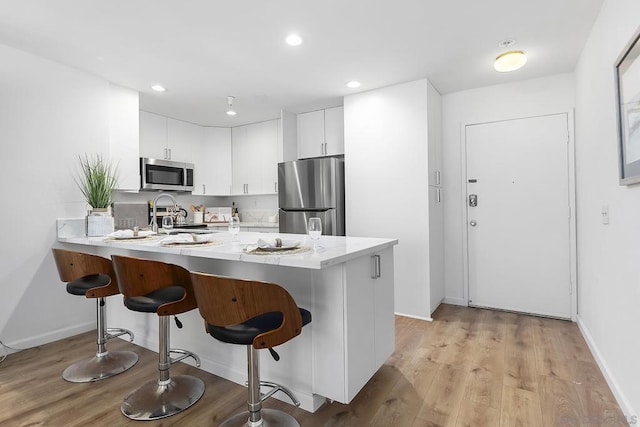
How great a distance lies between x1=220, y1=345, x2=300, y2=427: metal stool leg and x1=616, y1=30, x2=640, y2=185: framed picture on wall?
A: 1.94m

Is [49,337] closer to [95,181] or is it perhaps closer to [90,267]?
[90,267]

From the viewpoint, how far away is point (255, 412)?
157cm

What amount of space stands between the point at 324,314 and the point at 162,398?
1.09 metres

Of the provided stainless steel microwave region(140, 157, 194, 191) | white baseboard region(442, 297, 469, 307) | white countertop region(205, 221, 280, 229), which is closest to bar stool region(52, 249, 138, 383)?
stainless steel microwave region(140, 157, 194, 191)

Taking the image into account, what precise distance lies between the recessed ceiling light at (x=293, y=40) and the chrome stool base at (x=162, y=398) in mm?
2465

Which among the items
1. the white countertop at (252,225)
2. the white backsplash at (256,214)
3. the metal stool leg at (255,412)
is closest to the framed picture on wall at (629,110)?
the metal stool leg at (255,412)

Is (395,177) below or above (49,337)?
above

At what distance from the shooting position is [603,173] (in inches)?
86.4

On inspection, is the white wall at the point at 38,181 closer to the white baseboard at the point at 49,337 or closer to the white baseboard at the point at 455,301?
the white baseboard at the point at 49,337

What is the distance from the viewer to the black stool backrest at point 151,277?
71.8 inches

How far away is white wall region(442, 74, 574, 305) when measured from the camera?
3.38 meters

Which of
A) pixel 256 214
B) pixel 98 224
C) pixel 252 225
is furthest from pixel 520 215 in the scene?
pixel 98 224

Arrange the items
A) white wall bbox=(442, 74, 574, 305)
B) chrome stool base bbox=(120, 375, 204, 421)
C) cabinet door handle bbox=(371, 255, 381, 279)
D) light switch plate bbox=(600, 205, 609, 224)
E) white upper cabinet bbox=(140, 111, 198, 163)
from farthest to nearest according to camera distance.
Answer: white upper cabinet bbox=(140, 111, 198, 163) < white wall bbox=(442, 74, 574, 305) < light switch plate bbox=(600, 205, 609, 224) < cabinet door handle bbox=(371, 255, 381, 279) < chrome stool base bbox=(120, 375, 204, 421)

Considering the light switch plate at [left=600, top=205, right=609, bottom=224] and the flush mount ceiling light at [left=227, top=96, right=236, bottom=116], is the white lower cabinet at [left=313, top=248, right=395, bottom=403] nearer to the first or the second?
the light switch plate at [left=600, top=205, right=609, bottom=224]
